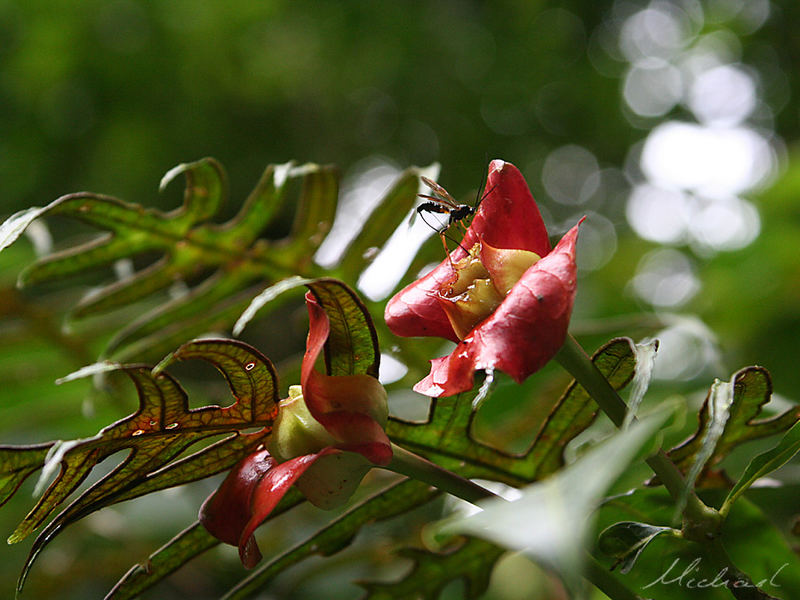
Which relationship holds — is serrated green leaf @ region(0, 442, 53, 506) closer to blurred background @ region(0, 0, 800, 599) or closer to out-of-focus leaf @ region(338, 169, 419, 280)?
out-of-focus leaf @ region(338, 169, 419, 280)

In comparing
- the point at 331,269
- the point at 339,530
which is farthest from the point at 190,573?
the point at 339,530

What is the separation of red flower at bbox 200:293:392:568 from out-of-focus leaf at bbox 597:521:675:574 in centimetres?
11

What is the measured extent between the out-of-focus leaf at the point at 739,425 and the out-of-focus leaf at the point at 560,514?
0.52 feet

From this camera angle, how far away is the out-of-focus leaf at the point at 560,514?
162 millimetres

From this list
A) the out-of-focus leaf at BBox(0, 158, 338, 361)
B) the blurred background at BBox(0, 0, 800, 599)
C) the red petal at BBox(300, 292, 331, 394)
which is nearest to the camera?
the red petal at BBox(300, 292, 331, 394)

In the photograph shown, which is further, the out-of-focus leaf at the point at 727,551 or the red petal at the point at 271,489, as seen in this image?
the out-of-focus leaf at the point at 727,551

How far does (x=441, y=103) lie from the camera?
2447mm

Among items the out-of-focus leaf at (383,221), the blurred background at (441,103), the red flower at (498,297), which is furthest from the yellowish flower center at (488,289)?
the blurred background at (441,103)

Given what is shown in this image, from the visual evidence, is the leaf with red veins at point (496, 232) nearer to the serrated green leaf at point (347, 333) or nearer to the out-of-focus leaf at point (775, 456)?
the serrated green leaf at point (347, 333)

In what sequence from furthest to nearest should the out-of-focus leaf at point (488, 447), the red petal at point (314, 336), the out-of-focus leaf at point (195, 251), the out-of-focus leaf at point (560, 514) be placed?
1. the out-of-focus leaf at point (195, 251)
2. the out-of-focus leaf at point (488, 447)
3. the red petal at point (314, 336)
4. the out-of-focus leaf at point (560, 514)

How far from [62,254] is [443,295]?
315 millimetres

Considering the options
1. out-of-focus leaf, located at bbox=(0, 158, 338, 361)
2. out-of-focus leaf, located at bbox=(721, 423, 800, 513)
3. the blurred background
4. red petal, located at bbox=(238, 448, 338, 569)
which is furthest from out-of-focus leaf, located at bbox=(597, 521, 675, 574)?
the blurred background

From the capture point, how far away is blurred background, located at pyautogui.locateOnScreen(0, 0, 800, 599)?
1.92m

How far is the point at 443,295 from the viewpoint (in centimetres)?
31
